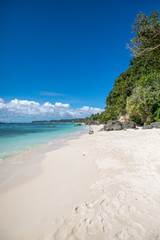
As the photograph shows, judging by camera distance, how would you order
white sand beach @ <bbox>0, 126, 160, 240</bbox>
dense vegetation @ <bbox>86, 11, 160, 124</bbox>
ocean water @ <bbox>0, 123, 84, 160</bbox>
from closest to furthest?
white sand beach @ <bbox>0, 126, 160, 240</bbox>
dense vegetation @ <bbox>86, 11, 160, 124</bbox>
ocean water @ <bbox>0, 123, 84, 160</bbox>

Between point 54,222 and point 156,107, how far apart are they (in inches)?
1212

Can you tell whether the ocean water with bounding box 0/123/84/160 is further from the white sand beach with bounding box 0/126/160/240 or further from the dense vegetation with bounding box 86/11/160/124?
the dense vegetation with bounding box 86/11/160/124

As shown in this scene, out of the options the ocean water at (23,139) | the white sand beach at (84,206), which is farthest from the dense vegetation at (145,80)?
the ocean water at (23,139)

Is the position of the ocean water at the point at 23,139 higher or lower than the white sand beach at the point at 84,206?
lower

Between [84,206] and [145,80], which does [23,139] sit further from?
[145,80]

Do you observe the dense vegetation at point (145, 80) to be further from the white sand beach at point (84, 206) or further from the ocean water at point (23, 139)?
the ocean water at point (23, 139)

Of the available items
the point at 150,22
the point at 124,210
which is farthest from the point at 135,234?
the point at 150,22

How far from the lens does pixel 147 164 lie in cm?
525

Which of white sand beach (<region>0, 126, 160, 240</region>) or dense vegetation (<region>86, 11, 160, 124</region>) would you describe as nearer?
white sand beach (<region>0, 126, 160, 240</region>)

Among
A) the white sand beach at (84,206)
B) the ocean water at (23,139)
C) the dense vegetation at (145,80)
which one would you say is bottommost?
the ocean water at (23,139)

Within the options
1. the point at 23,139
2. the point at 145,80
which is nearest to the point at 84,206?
the point at 23,139

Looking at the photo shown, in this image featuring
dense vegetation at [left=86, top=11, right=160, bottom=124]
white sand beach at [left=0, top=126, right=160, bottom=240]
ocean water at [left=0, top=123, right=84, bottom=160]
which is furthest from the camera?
ocean water at [left=0, top=123, right=84, bottom=160]

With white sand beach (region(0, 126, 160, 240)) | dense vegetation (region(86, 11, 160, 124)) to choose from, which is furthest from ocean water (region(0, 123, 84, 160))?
dense vegetation (region(86, 11, 160, 124))

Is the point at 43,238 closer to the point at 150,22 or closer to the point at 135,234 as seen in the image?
the point at 135,234
